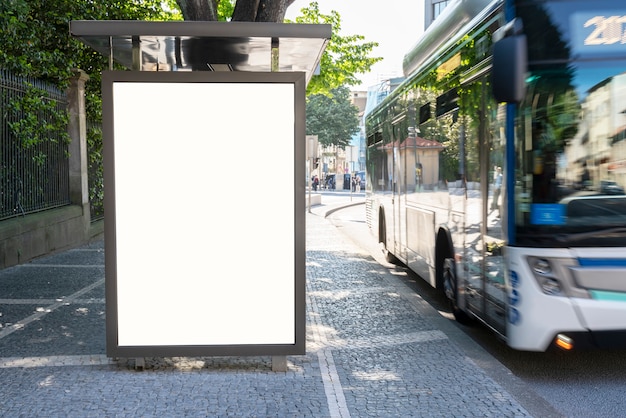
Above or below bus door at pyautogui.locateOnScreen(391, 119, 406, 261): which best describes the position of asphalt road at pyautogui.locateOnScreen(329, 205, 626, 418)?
below

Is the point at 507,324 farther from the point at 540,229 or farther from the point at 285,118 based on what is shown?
the point at 285,118

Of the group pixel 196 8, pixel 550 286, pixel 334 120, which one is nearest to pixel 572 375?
pixel 550 286

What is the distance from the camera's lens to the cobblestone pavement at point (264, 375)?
4840 millimetres

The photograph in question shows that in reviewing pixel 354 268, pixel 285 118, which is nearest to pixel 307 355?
pixel 285 118

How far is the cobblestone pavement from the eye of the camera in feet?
15.9

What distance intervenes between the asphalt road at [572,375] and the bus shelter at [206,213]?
1.84m

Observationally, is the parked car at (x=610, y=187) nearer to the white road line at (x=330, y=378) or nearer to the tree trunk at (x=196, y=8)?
the white road line at (x=330, y=378)

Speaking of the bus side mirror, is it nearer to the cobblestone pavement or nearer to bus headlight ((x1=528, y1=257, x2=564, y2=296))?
bus headlight ((x1=528, y1=257, x2=564, y2=296))

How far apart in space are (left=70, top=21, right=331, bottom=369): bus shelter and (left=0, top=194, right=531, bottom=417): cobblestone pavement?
0.96ft

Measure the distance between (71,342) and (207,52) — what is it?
2.79 m

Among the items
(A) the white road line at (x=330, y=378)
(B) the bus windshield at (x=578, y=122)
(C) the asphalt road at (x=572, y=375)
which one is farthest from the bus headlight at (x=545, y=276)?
(A) the white road line at (x=330, y=378)

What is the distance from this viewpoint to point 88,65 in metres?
17.4

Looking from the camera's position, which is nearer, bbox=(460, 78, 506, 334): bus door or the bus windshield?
the bus windshield

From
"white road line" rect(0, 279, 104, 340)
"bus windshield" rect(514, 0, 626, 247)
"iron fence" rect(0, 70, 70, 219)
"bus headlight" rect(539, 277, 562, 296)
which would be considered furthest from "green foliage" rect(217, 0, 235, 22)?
"bus headlight" rect(539, 277, 562, 296)
